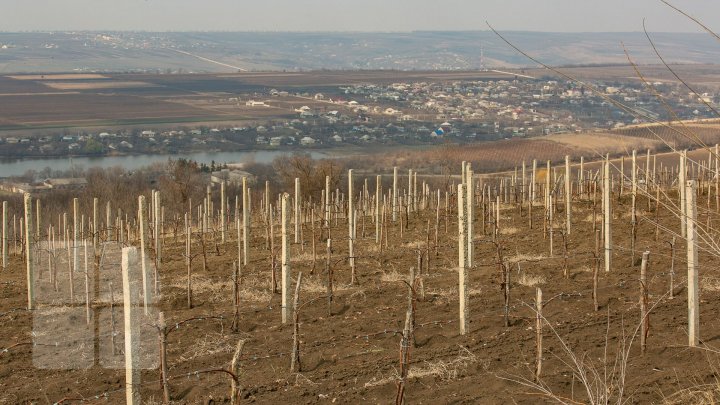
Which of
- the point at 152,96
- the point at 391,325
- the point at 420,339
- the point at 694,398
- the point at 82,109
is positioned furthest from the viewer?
the point at 152,96

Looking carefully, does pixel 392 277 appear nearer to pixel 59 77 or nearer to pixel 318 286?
pixel 318 286

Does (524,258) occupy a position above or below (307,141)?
above

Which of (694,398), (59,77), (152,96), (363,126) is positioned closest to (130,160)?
(363,126)

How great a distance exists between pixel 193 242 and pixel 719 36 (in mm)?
19410

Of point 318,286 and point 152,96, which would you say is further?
point 152,96

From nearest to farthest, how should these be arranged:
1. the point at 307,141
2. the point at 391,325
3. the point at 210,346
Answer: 1. the point at 210,346
2. the point at 391,325
3. the point at 307,141

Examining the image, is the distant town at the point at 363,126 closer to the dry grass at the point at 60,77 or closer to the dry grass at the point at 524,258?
the dry grass at the point at 524,258

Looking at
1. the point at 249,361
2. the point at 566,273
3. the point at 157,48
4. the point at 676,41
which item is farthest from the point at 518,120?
the point at 157,48

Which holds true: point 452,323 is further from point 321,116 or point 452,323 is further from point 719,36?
point 321,116

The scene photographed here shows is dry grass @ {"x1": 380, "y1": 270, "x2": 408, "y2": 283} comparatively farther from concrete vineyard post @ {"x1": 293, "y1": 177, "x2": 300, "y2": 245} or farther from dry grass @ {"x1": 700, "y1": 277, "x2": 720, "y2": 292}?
dry grass @ {"x1": 700, "y1": 277, "x2": 720, "y2": 292}

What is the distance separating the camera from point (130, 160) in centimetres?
5997

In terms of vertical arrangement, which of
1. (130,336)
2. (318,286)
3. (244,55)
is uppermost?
(130,336)

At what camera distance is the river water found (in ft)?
184

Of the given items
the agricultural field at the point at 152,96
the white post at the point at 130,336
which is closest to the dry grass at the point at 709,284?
the white post at the point at 130,336
